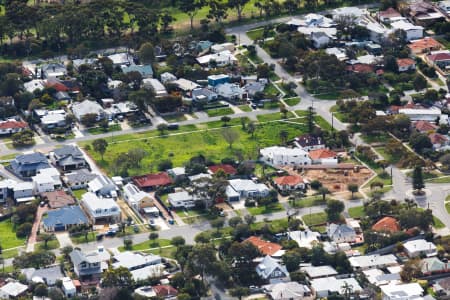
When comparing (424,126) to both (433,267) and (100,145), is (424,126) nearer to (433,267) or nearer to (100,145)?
(433,267)

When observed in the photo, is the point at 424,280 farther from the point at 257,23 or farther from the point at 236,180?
the point at 257,23

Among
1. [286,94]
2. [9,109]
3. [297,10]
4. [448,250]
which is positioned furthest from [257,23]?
[448,250]

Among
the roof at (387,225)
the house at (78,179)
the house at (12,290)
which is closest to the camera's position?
the house at (12,290)

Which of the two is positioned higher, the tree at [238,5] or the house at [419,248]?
the house at [419,248]

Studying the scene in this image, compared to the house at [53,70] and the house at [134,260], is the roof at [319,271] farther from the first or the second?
the house at [53,70]

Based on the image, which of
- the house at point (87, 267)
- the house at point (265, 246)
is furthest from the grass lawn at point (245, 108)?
the house at point (87, 267)

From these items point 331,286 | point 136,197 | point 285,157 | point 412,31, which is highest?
point 331,286

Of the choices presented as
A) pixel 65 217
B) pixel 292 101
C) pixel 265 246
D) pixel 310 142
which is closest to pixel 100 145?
pixel 65 217
